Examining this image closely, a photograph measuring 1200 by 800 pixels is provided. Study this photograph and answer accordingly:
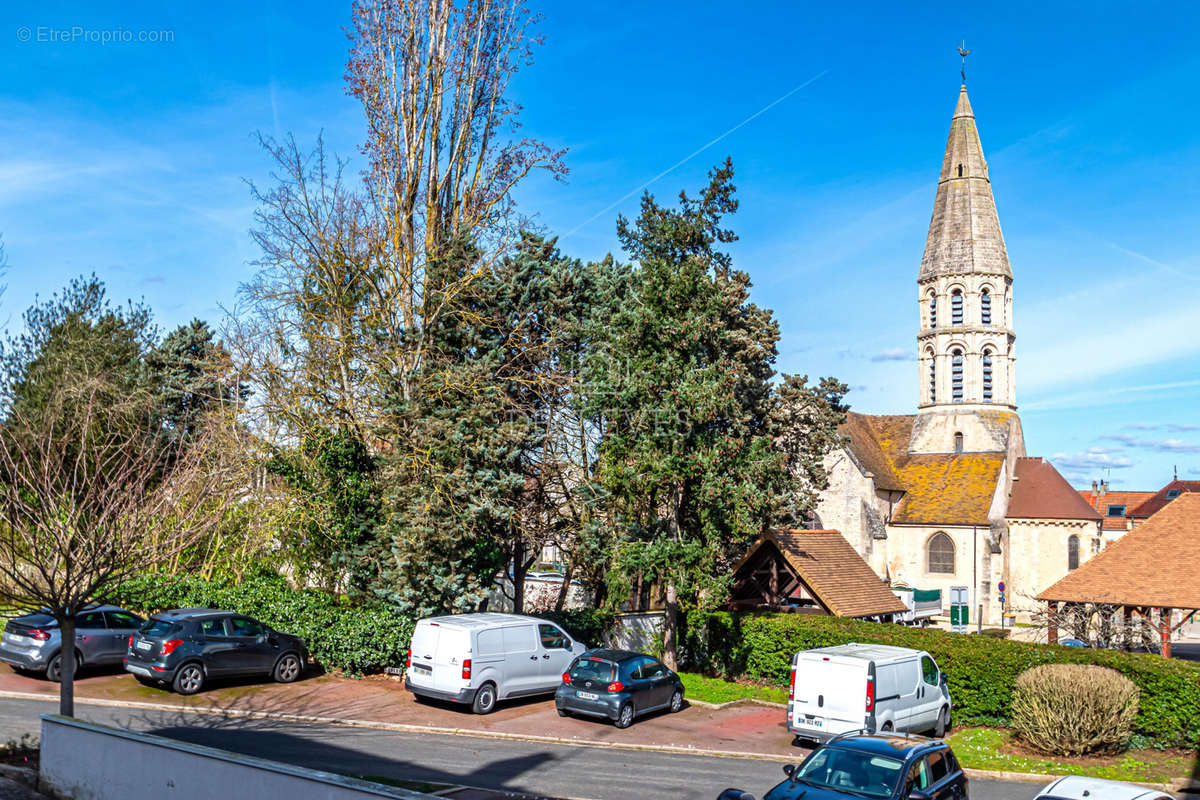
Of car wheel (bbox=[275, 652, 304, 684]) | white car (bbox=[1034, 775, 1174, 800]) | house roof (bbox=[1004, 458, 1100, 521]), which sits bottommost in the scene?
car wheel (bbox=[275, 652, 304, 684])

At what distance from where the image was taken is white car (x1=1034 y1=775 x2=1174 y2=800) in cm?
914

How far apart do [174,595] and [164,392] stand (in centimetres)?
1960

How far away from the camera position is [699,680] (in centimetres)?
2236

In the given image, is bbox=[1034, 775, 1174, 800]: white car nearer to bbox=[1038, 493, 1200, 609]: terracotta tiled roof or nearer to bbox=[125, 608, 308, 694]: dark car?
bbox=[125, 608, 308, 694]: dark car

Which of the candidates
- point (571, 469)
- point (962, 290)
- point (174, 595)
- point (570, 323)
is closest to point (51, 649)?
point (174, 595)

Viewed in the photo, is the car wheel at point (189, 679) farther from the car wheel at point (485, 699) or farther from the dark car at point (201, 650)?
the car wheel at point (485, 699)

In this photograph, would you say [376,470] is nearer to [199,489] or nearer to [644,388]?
[199,489]

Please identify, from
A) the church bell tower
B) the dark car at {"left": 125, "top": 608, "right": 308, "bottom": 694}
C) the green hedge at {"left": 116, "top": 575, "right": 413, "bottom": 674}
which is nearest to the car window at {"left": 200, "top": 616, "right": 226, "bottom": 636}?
the dark car at {"left": 125, "top": 608, "right": 308, "bottom": 694}

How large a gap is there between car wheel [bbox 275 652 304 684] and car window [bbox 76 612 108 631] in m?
3.84

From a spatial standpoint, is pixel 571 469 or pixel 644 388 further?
pixel 571 469

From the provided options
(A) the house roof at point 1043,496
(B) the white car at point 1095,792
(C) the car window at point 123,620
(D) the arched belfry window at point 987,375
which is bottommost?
(B) the white car at point 1095,792

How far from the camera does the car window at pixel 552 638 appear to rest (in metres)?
18.7

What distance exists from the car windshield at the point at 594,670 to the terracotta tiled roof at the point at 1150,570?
14971 mm

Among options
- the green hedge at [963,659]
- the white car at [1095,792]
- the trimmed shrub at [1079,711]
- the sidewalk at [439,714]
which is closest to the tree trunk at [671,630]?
the green hedge at [963,659]
